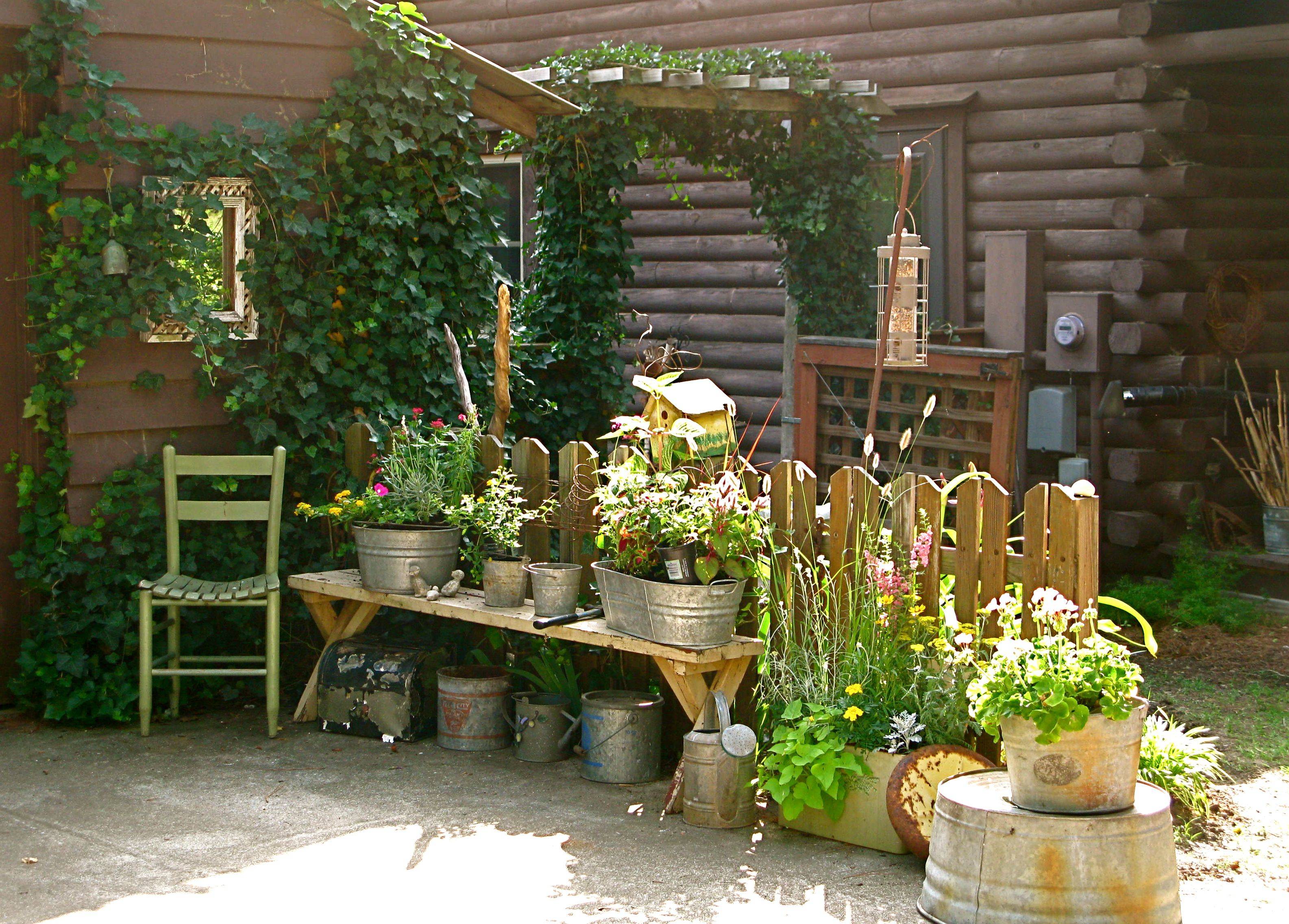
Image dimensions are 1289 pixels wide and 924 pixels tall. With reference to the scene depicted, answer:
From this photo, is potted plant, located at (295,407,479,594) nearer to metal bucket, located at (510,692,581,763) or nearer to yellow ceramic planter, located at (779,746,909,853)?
metal bucket, located at (510,692,581,763)

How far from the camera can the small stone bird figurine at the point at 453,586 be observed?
545 centimetres

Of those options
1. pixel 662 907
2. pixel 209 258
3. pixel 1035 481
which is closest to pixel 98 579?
pixel 209 258

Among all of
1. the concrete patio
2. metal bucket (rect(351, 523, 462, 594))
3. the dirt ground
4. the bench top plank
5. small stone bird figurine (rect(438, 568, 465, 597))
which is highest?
metal bucket (rect(351, 523, 462, 594))

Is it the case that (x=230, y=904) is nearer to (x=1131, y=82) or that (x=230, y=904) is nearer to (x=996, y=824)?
(x=996, y=824)

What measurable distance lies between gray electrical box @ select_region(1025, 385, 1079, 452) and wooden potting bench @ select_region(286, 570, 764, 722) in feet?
12.2

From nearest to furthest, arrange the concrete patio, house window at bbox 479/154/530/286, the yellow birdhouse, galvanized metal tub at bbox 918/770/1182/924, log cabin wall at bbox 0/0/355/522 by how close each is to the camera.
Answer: galvanized metal tub at bbox 918/770/1182/924, the concrete patio, the yellow birdhouse, log cabin wall at bbox 0/0/355/522, house window at bbox 479/154/530/286

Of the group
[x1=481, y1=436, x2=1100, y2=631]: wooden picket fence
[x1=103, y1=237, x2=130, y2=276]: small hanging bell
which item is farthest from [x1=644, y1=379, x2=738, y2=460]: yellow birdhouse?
[x1=103, y1=237, x2=130, y2=276]: small hanging bell

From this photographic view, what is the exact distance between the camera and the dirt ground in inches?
167

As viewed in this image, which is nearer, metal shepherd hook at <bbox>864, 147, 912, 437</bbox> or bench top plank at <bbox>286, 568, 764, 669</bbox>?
bench top plank at <bbox>286, 568, 764, 669</bbox>

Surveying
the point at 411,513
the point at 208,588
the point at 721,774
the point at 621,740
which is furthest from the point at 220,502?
the point at 721,774

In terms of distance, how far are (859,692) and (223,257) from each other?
3.38m

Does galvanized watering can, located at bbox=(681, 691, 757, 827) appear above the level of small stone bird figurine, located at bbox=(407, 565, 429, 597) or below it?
below

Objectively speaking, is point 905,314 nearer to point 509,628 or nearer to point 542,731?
point 509,628

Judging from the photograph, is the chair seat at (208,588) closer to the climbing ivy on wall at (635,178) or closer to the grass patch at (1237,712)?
the climbing ivy on wall at (635,178)
